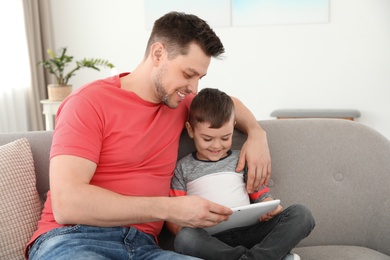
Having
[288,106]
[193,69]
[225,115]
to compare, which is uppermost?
[193,69]

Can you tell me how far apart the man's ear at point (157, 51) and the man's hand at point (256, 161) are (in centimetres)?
43

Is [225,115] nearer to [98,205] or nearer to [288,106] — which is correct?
[98,205]

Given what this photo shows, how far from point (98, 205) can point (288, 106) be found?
131 inches

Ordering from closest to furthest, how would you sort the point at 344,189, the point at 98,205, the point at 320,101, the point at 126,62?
1. the point at 98,205
2. the point at 344,189
3. the point at 320,101
4. the point at 126,62

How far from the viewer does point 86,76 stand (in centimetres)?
479

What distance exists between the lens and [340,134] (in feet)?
5.82

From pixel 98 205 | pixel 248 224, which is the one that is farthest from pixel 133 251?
pixel 248 224

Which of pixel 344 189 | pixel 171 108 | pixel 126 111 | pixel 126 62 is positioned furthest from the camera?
pixel 126 62

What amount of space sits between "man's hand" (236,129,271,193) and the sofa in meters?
0.14

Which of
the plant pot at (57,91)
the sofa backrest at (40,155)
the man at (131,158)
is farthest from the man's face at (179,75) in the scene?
the plant pot at (57,91)

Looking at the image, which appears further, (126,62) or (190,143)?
(126,62)

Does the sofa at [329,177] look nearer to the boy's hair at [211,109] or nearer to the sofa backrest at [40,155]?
the sofa backrest at [40,155]

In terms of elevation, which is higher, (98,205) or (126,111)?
(126,111)

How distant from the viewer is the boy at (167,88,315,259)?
4.66 feet
